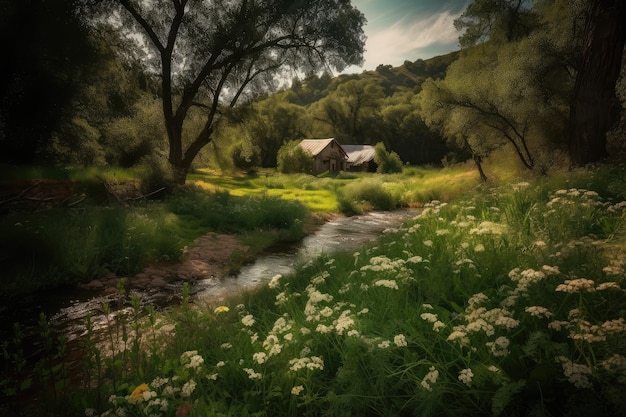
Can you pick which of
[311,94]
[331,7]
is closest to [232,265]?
[331,7]

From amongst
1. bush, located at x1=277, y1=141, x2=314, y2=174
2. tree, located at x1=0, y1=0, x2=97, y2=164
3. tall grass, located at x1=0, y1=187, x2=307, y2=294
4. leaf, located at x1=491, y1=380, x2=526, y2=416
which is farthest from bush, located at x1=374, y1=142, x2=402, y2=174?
leaf, located at x1=491, y1=380, x2=526, y2=416

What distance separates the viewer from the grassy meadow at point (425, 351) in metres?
2.68

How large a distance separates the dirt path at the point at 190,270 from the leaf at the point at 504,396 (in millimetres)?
8501

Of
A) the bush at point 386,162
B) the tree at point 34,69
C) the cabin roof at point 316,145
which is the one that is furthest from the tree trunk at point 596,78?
the cabin roof at point 316,145

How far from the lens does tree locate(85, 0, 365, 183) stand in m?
18.7

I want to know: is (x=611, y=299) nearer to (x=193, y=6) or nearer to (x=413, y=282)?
(x=413, y=282)

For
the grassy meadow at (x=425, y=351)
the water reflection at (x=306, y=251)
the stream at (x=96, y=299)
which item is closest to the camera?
the grassy meadow at (x=425, y=351)

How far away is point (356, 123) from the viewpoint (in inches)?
3041

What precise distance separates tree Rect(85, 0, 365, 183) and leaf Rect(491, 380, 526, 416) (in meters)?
19.4

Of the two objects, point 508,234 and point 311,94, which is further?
point 311,94

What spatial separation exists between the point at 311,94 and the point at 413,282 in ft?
384

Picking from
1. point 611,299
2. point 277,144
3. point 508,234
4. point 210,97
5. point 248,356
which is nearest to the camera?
point 611,299

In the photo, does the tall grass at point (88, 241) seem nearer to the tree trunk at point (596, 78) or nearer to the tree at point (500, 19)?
the tree trunk at point (596, 78)

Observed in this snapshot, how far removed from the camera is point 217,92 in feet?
70.7
